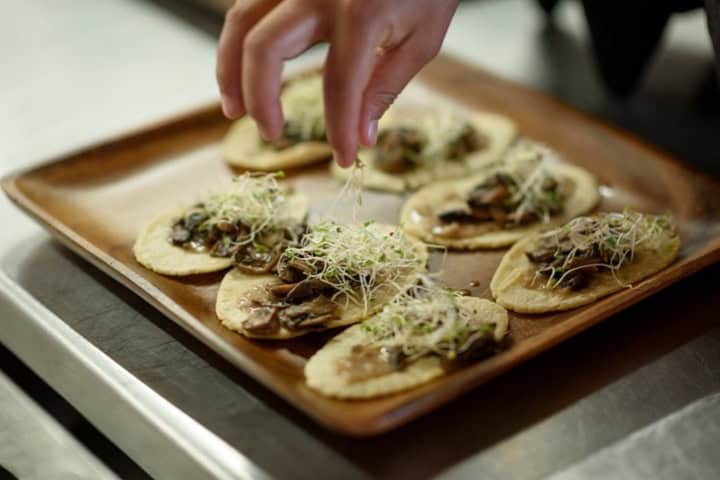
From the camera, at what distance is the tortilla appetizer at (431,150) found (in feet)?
10.5

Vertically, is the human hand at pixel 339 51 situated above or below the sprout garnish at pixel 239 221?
above

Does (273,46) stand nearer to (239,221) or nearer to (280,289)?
(280,289)

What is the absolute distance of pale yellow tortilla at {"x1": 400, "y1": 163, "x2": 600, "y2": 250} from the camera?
2801 millimetres

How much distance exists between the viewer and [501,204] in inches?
115

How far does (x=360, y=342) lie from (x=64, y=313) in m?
0.88

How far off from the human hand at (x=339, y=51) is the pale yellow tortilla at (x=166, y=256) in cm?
61

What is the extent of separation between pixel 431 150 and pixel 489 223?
51 cm

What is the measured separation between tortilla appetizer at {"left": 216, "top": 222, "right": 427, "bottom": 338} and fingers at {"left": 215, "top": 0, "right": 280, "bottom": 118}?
522 millimetres

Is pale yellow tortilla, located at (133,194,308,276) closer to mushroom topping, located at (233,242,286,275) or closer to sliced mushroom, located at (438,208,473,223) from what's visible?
mushroom topping, located at (233,242,286,275)

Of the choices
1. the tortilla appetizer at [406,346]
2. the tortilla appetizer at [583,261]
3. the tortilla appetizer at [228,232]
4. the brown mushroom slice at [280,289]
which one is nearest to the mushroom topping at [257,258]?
the tortilla appetizer at [228,232]

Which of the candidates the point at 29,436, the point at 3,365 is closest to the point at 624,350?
the point at 29,436

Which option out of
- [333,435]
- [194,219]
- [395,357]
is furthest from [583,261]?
[194,219]

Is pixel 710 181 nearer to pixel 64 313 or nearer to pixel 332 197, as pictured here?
pixel 332 197

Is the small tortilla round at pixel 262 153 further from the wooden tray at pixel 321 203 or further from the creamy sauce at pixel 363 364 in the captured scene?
the creamy sauce at pixel 363 364
